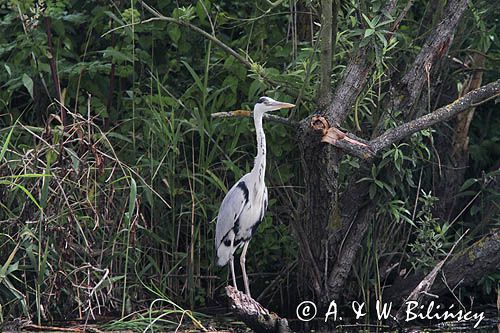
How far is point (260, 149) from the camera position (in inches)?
240

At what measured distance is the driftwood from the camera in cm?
544

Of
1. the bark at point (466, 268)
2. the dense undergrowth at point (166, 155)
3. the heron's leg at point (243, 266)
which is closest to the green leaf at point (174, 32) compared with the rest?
the dense undergrowth at point (166, 155)

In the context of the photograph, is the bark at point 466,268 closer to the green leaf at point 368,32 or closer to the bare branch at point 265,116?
the bare branch at point 265,116

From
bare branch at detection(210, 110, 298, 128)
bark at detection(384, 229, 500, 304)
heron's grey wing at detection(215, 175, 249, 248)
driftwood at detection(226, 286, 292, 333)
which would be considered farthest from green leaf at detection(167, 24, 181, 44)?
bark at detection(384, 229, 500, 304)

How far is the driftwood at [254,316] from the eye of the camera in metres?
5.44

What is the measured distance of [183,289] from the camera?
21.5ft

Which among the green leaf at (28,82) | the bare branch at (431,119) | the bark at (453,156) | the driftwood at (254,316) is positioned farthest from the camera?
the bark at (453,156)

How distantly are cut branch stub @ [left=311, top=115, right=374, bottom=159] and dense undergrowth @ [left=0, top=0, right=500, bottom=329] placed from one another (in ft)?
1.05

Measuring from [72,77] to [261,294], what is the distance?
6.46ft
